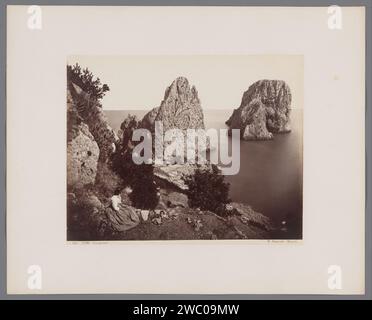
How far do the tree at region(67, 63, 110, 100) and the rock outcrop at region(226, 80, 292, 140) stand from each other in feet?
3.23

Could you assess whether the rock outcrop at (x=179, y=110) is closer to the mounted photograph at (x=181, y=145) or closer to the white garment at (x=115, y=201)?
→ the mounted photograph at (x=181, y=145)

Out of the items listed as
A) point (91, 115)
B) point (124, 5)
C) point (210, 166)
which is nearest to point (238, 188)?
point (210, 166)

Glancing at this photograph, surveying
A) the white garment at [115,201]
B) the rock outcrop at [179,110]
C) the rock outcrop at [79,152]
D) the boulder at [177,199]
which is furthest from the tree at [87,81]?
the boulder at [177,199]

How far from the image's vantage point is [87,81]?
6.04 m

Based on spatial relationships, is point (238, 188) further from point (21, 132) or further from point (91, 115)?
point (21, 132)

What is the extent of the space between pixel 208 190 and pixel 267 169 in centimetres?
47

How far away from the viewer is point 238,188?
6.07m

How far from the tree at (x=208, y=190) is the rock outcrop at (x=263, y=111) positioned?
38 centimetres

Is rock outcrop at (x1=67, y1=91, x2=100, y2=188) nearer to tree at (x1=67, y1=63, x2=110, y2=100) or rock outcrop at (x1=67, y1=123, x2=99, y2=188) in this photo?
rock outcrop at (x1=67, y1=123, x2=99, y2=188)

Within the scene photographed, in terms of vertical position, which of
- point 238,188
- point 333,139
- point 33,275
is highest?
point 333,139

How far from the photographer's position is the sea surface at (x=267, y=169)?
6.05m

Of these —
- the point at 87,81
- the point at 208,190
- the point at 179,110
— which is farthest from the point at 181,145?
the point at 87,81

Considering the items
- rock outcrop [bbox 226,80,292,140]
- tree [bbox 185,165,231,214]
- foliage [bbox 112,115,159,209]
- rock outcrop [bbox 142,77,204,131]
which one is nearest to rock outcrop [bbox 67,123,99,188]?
foliage [bbox 112,115,159,209]

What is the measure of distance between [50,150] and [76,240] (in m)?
0.71
